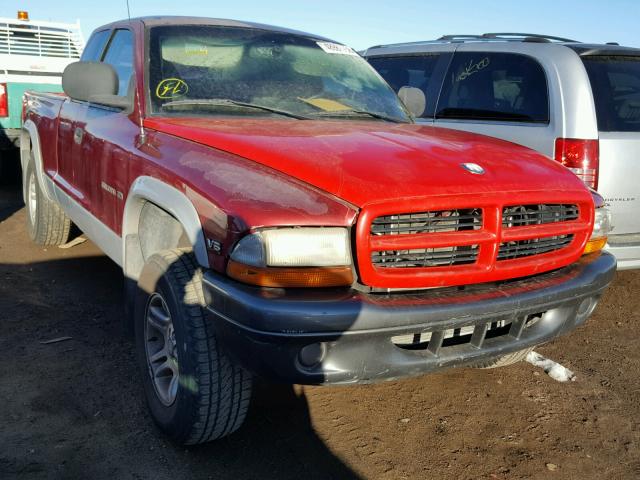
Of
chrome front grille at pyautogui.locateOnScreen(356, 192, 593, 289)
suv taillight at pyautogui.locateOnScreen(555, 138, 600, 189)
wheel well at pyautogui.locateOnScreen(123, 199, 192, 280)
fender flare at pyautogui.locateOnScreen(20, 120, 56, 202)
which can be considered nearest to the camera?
chrome front grille at pyautogui.locateOnScreen(356, 192, 593, 289)

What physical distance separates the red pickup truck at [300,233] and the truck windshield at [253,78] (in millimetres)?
11

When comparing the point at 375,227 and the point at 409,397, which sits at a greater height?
the point at 375,227

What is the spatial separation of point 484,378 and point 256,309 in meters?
1.93

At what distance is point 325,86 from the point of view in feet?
12.1

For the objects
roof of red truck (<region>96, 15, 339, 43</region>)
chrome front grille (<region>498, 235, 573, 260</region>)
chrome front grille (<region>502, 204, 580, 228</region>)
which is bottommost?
chrome front grille (<region>498, 235, 573, 260</region>)

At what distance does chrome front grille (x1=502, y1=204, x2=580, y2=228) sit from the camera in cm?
262

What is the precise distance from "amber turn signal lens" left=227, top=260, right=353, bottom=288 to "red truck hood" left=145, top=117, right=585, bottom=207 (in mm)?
262

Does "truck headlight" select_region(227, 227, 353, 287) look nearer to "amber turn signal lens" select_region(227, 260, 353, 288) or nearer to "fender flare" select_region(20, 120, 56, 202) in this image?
"amber turn signal lens" select_region(227, 260, 353, 288)

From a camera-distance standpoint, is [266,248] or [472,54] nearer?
[266,248]

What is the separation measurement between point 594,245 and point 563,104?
5.62ft

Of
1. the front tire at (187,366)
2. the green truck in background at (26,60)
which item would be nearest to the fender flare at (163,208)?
the front tire at (187,366)

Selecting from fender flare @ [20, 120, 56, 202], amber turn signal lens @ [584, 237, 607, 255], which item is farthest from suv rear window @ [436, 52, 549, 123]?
fender flare @ [20, 120, 56, 202]

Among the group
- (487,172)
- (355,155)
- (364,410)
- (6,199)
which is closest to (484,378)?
(364,410)

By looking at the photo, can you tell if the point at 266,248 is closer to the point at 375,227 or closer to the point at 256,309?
the point at 256,309
